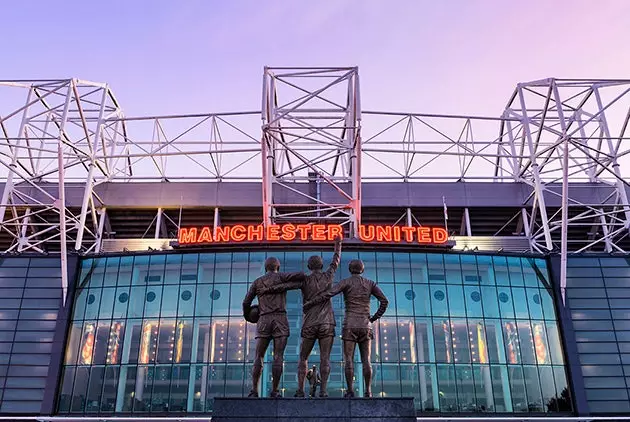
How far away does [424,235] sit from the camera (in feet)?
123

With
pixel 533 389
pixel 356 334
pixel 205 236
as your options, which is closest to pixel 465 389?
pixel 533 389

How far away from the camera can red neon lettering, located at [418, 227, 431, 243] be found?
3728 centimetres

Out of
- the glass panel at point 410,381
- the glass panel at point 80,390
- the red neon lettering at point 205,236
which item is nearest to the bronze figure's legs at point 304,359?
the glass panel at point 410,381

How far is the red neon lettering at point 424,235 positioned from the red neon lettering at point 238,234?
1116 cm

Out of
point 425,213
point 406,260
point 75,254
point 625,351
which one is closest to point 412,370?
point 406,260

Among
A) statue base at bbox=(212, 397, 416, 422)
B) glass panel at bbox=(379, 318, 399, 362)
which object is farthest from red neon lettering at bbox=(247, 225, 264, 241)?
statue base at bbox=(212, 397, 416, 422)

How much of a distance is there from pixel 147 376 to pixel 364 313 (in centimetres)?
2275

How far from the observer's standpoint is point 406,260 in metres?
37.4

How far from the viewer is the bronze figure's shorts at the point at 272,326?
51.1 feet

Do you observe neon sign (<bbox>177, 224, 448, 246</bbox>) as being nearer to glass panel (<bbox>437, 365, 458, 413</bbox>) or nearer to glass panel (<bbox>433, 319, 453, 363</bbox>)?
glass panel (<bbox>433, 319, 453, 363</bbox>)

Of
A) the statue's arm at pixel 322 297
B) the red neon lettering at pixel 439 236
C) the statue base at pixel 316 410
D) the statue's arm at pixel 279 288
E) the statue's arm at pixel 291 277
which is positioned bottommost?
the statue base at pixel 316 410

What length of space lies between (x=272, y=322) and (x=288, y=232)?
2171 cm

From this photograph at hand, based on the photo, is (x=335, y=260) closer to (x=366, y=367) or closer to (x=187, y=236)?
(x=366, y=367)

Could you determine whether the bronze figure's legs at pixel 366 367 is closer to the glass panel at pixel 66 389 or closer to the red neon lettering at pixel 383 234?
the red neon lettering at pixel 383 234
